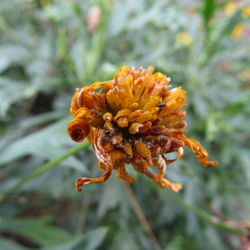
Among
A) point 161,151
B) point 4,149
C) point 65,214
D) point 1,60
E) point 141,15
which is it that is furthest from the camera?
point 65,214

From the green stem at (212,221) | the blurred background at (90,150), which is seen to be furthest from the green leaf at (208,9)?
the green stem at (212,221)

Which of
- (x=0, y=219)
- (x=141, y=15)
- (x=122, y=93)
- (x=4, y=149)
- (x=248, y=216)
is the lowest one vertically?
(x=248, y=216)

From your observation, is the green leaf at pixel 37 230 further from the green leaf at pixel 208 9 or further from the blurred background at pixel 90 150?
the green leaf at pixel 208 9

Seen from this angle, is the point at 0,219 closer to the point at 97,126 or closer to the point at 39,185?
the point at 39,185

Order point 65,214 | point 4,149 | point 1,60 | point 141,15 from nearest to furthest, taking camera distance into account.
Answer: point 4,149
point 1,60
point 141,15
point 65,214

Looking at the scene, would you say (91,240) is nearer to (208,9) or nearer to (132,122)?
(132,122)

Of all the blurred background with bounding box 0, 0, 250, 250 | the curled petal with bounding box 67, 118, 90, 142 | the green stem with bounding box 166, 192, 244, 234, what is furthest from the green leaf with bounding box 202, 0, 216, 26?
the curled petal with bounding box 67, 118, 90, 142

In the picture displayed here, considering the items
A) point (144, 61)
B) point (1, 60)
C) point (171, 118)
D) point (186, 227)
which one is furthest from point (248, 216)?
point (1, 60)

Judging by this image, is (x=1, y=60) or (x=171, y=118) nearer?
(x=171, y=118)

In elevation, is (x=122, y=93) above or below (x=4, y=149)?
above
